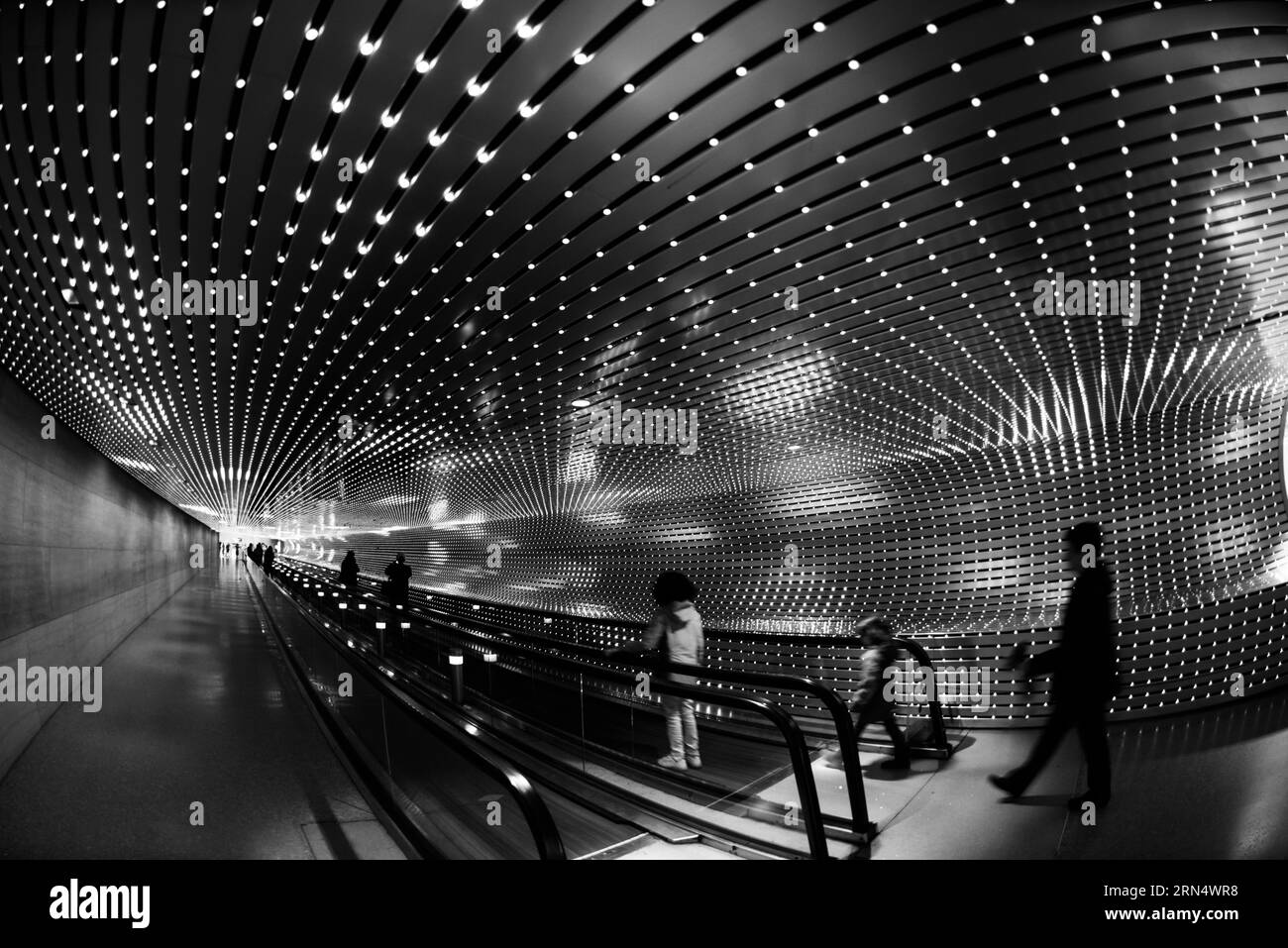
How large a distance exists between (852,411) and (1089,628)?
21.3 feet

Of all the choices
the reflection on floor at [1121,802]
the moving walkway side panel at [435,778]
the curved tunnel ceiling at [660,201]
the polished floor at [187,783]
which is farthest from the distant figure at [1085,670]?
the polished floor at [187,783]

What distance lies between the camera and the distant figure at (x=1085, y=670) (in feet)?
12.6

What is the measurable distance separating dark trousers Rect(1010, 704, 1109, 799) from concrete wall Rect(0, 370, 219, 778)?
7.67 m

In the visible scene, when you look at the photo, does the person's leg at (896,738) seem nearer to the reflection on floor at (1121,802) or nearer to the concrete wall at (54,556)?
the reflection on floor at (1121,802)

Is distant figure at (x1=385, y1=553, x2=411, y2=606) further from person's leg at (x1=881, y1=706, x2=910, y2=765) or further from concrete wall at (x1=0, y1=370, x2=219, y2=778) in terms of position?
person's leg at (x1=881, y1=706, x2=910, y2=765)

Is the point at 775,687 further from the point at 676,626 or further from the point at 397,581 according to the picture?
the point at 397,581

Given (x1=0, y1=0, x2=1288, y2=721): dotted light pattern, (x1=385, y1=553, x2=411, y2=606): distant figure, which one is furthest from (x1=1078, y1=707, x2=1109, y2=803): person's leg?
(x1=385, y1=553, x2=411, y2=606): distant figure

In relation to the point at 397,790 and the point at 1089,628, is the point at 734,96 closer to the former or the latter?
the point at 1089,628

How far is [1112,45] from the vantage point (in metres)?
3.67

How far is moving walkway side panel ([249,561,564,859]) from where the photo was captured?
245 centimetres

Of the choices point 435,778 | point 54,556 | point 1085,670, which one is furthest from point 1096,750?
point 54,556

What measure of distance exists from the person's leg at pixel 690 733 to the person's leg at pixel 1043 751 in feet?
6.63

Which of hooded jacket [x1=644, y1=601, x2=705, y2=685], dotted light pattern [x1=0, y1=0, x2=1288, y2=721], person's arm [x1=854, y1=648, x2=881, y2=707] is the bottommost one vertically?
person's arm [x1=854, y1=648, x2=881, y2=707]

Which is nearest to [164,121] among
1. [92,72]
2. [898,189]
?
[92,72]
